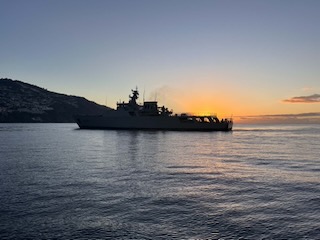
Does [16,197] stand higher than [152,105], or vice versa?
[152,105]

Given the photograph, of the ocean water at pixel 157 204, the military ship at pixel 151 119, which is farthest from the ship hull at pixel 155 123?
the ocean water at pixel 157 204

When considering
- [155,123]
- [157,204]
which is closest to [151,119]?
[155,123]

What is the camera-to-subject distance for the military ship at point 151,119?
13550 centimetres

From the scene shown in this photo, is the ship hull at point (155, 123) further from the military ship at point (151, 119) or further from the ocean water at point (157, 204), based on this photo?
Result: the ocean water at point (157, 204)

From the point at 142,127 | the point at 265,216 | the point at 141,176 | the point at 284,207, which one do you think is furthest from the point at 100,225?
the point at 142,127

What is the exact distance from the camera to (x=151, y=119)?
13500 centimetres

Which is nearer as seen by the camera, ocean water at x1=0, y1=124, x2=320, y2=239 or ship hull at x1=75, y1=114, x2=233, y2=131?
ocean water at x1=0, y1=124, x2=320, y2=239

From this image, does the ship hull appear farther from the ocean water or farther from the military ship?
the ocean water

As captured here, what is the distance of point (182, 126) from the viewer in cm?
13812

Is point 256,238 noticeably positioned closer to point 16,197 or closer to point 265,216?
point 265,216

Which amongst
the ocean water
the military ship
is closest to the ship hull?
the military ship

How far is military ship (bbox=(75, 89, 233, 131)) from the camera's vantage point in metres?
136

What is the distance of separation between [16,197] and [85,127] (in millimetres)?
137874

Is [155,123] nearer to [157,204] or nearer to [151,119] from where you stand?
[151,119]
